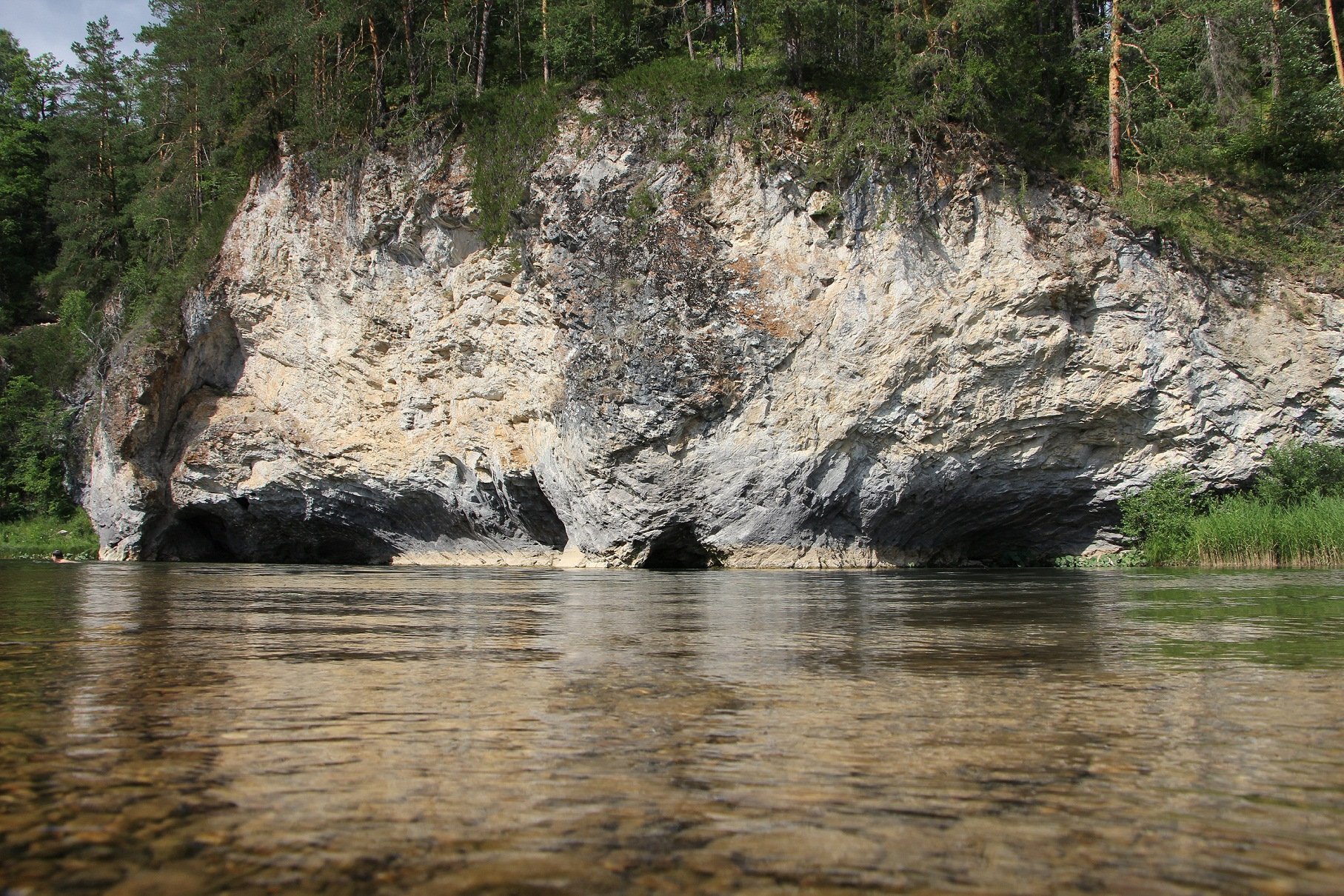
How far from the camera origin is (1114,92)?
18391mm

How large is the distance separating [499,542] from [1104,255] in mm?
14818

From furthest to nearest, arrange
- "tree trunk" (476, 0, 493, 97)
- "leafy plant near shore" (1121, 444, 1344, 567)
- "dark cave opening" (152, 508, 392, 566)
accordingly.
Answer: "dark cave opening" (152, 508, 392, 566) < "tree trunk" (476, 0, 493, 97) < "leafy plant near shore" (1121, 444, 1344, 567)

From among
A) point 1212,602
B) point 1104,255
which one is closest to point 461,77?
point 1104,255

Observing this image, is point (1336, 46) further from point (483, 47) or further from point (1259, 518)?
point (483, 47)

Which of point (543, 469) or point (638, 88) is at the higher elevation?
point (638, 88)

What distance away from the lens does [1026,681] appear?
13.2 ft

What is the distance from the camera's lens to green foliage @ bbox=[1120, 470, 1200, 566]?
54.5 ft

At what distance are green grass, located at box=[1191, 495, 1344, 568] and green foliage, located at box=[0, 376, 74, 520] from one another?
34.7m

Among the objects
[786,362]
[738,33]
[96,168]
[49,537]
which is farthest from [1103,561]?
[96,168]

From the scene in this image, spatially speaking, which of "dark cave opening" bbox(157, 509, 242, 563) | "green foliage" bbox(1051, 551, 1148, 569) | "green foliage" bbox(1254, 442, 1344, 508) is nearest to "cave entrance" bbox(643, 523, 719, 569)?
"green foliage" bbox(1051, 551, 1148, 569)

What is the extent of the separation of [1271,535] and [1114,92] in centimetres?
945

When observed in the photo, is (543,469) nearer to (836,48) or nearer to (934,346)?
(934,346)

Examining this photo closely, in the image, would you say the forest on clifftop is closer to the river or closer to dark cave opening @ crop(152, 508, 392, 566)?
dark cave opening @ crop(152, 508, 392, 566)

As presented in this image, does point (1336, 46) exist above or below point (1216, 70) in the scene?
above
